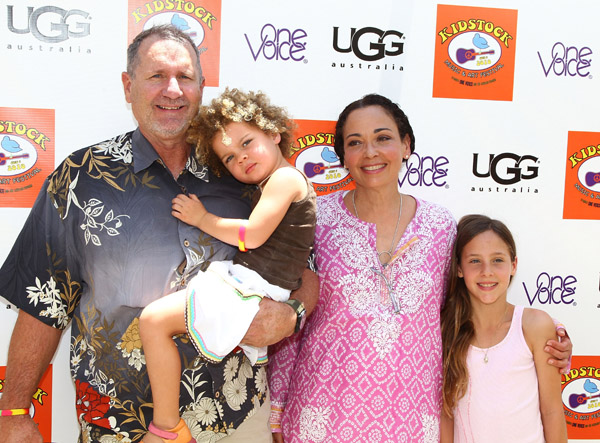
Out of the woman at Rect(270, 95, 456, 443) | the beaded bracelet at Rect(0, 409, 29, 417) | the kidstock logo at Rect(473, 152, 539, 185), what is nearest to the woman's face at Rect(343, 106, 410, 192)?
the woman at Rect(270, 95, 456, 443)

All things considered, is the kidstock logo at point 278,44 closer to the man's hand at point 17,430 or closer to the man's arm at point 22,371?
the man's arm at point 22,371

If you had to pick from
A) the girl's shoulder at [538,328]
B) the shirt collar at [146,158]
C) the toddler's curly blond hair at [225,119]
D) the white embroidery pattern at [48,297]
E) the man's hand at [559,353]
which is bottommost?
the man's hand at [559,353]

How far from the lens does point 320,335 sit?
208 cm

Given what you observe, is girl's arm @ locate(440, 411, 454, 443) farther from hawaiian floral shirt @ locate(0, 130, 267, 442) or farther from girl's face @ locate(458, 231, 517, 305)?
hawaiian floral shirt @ locate(0, 130, 267, 442)

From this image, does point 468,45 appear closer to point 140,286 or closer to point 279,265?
point 279,265

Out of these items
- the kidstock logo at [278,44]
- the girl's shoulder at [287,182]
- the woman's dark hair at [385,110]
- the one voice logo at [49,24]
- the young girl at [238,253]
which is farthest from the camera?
the kidstock logo at [278,44]

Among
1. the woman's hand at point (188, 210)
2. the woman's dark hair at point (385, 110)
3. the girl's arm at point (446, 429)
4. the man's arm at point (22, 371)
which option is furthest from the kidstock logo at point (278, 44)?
the girl's arm at point (446, 429)

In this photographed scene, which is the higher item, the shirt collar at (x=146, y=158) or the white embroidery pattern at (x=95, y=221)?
the shirt collar at (x=146, y=158)

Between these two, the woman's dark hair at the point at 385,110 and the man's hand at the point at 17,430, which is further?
the woman's dark hair at the point at 385,110

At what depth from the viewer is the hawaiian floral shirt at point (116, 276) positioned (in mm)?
1827

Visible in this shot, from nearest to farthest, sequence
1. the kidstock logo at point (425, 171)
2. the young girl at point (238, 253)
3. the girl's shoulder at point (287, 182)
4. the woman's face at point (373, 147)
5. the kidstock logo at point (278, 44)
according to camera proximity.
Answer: the young girl at point (238, 253) → the girl's shoulder at point (287, 182) → the woman's face at point (373, 147) → the kidstock logo at point (278, 44) → the kidstock logo at point (425, 171)

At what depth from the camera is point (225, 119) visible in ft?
6.09

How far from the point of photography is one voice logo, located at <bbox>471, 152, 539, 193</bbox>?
9.08 ft

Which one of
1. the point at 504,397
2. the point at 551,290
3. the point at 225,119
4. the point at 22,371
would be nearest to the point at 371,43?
the point at 225,119
